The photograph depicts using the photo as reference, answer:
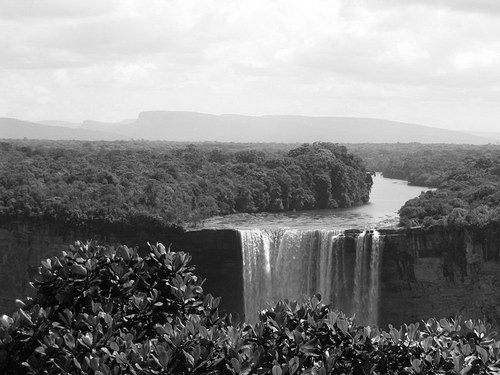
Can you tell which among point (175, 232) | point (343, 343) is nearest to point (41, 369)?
point (343, 343)

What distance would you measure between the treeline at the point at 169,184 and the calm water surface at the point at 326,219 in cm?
185

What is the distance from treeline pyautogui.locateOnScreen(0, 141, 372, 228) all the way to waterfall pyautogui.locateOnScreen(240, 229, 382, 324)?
8570 mm

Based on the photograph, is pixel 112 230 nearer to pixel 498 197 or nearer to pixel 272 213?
pixel 272 213

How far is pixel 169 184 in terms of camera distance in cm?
7512

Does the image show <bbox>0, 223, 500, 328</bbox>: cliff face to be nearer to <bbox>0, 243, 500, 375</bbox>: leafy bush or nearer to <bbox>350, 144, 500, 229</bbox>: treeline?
<bbox>350, 144, 500, 229</bbox>: treeline

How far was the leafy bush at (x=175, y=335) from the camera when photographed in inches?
681

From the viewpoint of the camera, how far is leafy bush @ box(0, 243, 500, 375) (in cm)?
1730

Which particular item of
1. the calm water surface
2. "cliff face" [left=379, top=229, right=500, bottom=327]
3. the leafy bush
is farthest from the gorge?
the leafy bush

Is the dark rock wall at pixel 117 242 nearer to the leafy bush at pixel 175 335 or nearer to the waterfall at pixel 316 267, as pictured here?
the waterfall at pixel 316 267

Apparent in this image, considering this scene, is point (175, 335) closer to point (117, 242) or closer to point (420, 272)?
point (420, 272)

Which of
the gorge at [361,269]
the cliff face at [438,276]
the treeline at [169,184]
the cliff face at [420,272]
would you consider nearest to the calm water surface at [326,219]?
the treeline at [169,184]

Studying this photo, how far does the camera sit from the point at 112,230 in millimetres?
65250

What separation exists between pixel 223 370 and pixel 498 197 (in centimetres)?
4695

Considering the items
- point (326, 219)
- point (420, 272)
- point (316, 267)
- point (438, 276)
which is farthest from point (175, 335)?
point (326, 219)
